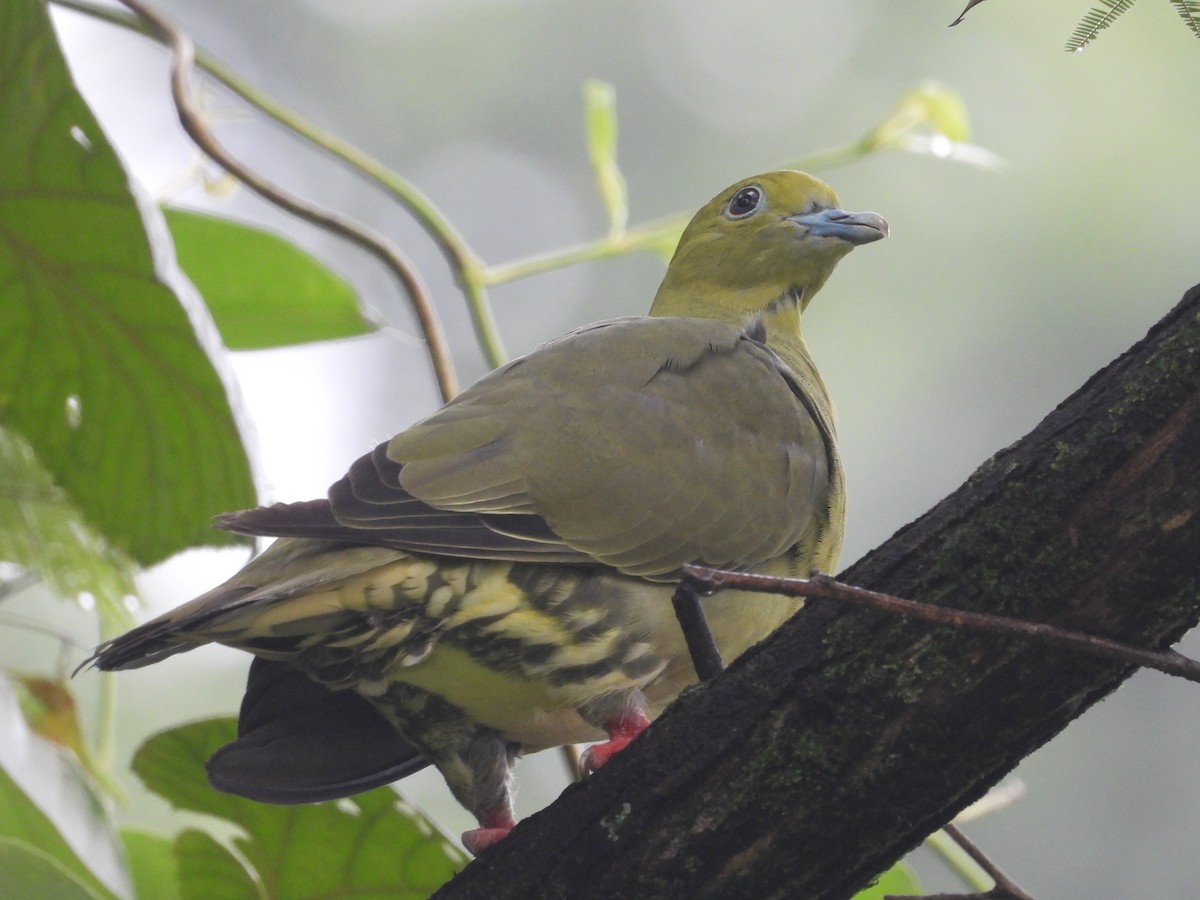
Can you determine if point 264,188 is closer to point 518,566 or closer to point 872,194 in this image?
point 518,566

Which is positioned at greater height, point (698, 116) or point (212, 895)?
point (698, 116)

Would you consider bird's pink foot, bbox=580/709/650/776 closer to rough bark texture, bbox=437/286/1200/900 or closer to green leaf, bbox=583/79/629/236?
rough bark texture, bbox=437/286/1200/900

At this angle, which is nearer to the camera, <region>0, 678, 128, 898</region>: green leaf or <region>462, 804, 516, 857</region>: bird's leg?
<region>0, 678, 128, 898</region>: green leaf

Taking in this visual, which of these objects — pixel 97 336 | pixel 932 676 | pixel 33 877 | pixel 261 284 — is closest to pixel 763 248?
pixel 261 284

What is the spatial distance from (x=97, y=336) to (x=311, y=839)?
103 cm

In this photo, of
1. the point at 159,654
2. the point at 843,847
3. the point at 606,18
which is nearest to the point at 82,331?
the point at 159,654

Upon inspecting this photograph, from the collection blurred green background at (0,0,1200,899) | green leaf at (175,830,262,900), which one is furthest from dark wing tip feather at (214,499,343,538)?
blurred green background at (0,0,1200,899)

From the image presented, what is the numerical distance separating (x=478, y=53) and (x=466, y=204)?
3.68 feet

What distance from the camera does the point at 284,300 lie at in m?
3.26

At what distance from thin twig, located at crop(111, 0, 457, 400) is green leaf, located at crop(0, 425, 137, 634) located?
70cm

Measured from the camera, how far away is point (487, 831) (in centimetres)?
263

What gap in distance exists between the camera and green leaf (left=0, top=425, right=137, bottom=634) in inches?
107

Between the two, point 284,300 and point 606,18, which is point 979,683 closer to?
Result: point 284,300

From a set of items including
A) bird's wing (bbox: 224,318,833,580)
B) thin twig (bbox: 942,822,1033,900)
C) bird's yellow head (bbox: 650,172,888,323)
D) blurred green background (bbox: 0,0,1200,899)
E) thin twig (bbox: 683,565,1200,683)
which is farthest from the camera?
blurred green background (bbox: 0,0,1200,899)
